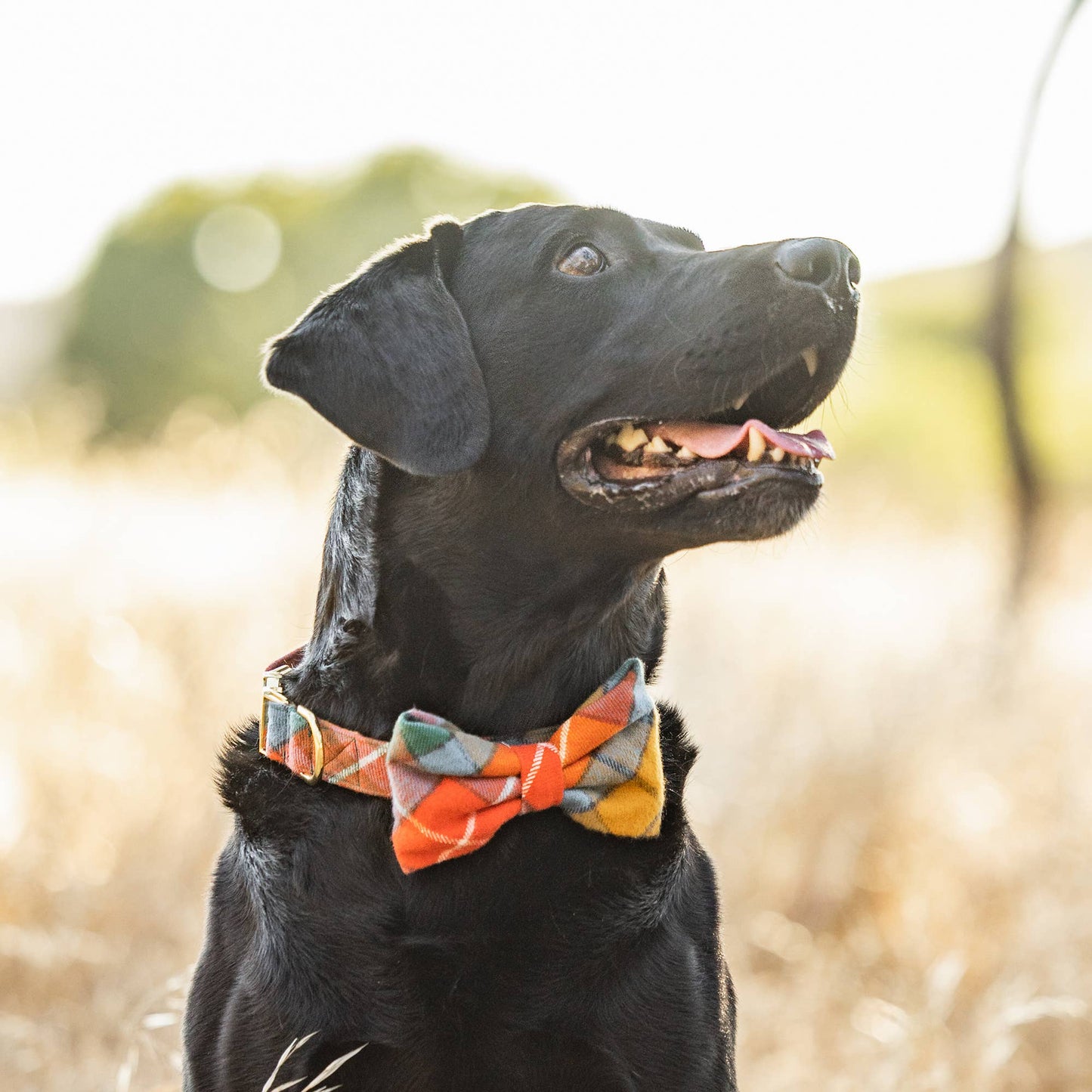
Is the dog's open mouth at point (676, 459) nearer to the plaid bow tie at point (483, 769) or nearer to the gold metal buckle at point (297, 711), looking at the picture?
the plaid bow tie at point (483, 769)

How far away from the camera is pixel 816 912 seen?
4473 millimetres

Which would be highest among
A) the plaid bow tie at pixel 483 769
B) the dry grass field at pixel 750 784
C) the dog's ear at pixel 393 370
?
the dog's ear at pixel 393 370

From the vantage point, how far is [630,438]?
234cm

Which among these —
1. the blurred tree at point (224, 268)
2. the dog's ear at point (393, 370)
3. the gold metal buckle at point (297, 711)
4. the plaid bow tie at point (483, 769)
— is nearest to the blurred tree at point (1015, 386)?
the dog's ear at point (393, 370)

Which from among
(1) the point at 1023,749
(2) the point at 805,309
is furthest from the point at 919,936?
(2) the point at 805,309

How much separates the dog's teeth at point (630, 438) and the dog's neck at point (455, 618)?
0.71ft

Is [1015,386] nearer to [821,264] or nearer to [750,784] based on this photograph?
[750,784]

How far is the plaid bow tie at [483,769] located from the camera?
2.04 metres

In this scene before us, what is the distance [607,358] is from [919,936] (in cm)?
284

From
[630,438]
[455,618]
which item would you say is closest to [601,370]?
[630,438]

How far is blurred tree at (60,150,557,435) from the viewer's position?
1944 cm

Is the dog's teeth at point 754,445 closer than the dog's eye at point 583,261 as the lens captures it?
Yes

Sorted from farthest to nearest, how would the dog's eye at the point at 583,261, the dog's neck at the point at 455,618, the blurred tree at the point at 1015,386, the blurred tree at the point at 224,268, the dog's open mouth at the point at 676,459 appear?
1. the blurred tree at the point at 224,268
2. the blurred tree at the point at 1015,386
3. the dog's eye at the point at 583,261
4. the dog's neck at the point at 455,618
5. the dog's open mouth at the point at 676,459

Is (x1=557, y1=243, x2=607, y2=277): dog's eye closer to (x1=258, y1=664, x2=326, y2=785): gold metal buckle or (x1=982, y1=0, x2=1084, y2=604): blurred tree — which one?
(x1=258, y1=664, x2=326, y2=785): gold metal buckle
